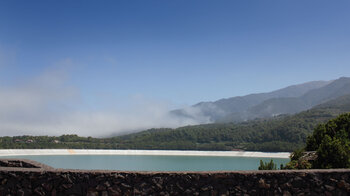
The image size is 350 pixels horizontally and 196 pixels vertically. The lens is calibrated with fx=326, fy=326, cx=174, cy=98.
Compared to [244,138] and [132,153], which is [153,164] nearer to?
[132,153]

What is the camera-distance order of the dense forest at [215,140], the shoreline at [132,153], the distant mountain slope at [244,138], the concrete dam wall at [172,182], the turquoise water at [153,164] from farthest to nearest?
1. the distant mountain slope at [244,138]
2. the dense forest at [215,140]
3. the shoreline at [132,153]
4. the turquoise water at [153,164]
5. the concrete dam wall at [172,182]

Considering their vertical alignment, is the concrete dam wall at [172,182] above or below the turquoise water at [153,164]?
above

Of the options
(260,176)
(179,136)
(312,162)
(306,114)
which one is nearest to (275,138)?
(306,114)

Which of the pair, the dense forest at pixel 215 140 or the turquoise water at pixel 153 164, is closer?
the turquoise water at pixel 153 164

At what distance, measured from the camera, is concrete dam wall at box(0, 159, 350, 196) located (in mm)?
5070

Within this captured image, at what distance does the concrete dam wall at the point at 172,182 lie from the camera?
200 inches

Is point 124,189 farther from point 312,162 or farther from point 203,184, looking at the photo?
point 312,162

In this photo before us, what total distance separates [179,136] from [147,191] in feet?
296

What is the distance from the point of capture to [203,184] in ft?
16.7

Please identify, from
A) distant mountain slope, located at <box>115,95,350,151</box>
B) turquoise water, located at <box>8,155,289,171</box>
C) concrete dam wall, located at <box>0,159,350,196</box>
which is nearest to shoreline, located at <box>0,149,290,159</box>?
distant mountain slope, located at <box>115,95,350,151</box>

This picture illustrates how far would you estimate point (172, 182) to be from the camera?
509 centimetres

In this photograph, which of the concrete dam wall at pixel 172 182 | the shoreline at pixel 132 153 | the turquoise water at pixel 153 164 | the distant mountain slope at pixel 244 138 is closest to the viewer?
the concrete dam wall at pixel 172 182

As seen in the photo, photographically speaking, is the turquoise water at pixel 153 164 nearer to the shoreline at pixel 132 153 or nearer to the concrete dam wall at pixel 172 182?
the shoreline at pixel 132 153

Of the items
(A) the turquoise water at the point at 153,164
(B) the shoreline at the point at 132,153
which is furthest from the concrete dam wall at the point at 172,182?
(B) the shoreline at the point at 132,153
